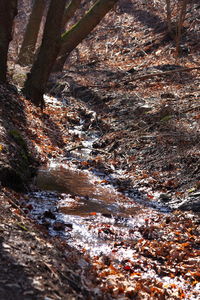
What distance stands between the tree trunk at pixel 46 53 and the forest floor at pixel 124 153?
0.65 metres

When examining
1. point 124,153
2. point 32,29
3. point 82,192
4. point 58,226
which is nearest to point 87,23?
point 32,29

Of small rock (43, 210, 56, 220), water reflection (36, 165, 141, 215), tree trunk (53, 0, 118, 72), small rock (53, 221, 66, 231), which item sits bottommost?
small rock (53, 221, 66, 231)

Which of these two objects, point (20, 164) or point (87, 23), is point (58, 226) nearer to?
point (20, 164)

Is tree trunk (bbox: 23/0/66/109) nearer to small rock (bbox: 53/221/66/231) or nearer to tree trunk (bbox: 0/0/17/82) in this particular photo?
tree trunk (bbox: 0/0/17/82)

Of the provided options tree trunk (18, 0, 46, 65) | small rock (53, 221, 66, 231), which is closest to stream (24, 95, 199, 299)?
small rock (53, 221, 66, 231)

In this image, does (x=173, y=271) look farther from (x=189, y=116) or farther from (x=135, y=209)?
(x=189, y=116)

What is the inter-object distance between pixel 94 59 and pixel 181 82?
24.6 ft

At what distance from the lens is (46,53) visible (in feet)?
34.9

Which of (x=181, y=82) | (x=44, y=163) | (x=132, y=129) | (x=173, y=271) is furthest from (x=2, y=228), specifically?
(x=181, y=82)

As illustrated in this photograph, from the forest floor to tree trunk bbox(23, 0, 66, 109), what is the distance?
65cm

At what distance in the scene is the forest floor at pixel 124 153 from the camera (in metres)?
3.34

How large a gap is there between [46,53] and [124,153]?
3.96m

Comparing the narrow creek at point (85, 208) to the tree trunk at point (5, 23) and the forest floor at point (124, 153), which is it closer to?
the forest floor at point (124, 153)

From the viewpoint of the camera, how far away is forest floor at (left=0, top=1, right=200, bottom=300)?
3340 millimetres
